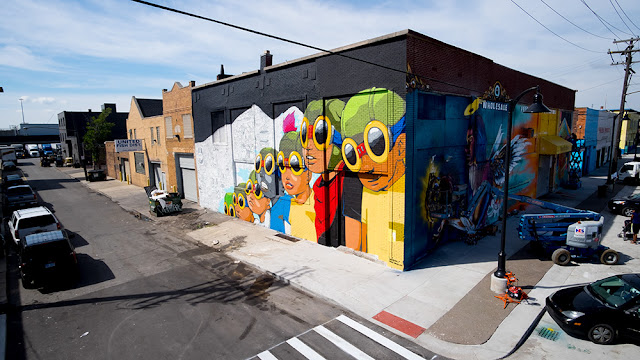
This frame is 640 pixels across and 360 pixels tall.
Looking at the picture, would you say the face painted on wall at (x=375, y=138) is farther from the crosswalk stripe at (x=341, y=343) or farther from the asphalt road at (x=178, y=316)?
the crosswalk stripe at (x=341, y=343)

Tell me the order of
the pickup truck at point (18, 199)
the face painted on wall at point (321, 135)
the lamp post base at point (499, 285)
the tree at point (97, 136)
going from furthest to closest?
1. the tree at point (97, 136)
2. the pickup truck at point (18, 199)
3. the face painted on wall at point (321, 135)
4. the lamp post base at point (499, 285)

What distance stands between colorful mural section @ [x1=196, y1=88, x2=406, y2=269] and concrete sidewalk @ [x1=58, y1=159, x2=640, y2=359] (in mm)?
960

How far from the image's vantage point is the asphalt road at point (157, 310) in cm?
847

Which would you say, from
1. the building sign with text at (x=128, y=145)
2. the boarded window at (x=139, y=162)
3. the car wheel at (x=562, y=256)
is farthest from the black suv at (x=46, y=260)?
the boarded window at (x=139, y=162)

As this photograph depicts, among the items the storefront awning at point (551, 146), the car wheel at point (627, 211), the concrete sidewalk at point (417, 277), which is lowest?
the concrete sidewalk at point (417, 277)

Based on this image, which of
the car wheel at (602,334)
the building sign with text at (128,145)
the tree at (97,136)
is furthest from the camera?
the tree at (97,136)

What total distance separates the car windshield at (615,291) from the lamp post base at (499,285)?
2037 mm

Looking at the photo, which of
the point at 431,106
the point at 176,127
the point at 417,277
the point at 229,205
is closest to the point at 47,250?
the point at 229,205

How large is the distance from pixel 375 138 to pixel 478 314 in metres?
6.61

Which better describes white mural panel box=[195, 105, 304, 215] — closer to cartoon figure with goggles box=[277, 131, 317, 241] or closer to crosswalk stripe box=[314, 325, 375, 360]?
cartoon figure with goggles box=[277, 131, 317, 241]

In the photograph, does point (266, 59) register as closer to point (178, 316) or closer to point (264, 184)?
point (264, 184)

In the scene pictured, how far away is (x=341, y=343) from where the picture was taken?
830cm

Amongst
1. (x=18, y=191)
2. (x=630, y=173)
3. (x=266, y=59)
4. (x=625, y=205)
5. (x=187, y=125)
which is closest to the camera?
(x=266, y=59)

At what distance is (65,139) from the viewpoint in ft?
218
